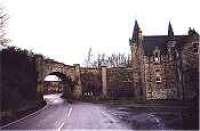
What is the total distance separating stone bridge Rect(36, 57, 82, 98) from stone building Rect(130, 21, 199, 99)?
1018 centimetres

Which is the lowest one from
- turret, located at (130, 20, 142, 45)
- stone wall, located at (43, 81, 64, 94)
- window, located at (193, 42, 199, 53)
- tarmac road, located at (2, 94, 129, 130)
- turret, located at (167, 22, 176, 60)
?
tarmac road, located at (2, 94, 129, 130)

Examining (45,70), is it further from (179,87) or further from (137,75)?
(179,87)

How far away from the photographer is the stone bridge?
54.9 m

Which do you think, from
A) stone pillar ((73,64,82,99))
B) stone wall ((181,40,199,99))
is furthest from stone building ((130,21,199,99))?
stone pillar ((73,64,82,99))

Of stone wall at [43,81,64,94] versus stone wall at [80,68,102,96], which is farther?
stone wall at [43,81,64,94]

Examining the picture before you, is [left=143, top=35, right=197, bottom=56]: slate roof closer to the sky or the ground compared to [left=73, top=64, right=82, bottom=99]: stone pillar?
closer to the sky

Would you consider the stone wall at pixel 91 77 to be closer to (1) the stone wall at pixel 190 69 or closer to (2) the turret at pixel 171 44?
(2) the turret at pixel 171 44

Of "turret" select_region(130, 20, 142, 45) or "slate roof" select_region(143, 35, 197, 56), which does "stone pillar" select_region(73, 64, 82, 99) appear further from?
"slate roof" select_region(143, 35, 197, 56)

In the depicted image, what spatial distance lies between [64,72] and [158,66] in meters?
15.9

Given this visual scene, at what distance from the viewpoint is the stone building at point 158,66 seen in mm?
53094

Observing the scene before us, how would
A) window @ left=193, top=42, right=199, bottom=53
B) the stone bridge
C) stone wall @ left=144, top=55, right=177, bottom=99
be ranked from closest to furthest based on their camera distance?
1. window @ left=193, top=42, right=199, bottom=53
2. the stone bridge
3. stone wall @ left=144, top=55, right=177, bottom=99

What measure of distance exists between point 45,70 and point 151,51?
1737cm

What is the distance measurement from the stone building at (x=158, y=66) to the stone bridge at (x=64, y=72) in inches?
401

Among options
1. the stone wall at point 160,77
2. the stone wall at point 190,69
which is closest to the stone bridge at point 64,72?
the stone wall at point 160,77
